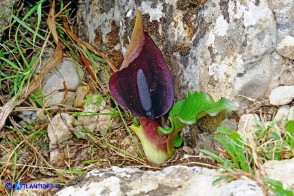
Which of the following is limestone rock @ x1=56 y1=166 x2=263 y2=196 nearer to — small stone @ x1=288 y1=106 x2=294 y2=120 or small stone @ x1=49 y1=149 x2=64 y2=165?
small stone @ x1=288 y1=106 x2=294 y2=120

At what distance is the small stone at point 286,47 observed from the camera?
1739mm

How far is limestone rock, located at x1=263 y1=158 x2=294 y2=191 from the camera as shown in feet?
4.66

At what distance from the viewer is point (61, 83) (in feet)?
7.67

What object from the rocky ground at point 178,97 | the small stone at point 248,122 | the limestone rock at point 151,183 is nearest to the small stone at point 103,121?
the rocky ground at point 178,97

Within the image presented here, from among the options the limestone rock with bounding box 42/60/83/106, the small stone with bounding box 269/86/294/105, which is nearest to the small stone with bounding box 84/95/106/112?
the limestone rock with bounding box 42/60/83/106

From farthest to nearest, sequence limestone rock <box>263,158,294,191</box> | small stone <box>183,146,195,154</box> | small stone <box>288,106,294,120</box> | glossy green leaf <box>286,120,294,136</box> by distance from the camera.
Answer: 1. small stone <box>183,146,195,154</box>
2. small stone <box>288,106,294,120</box>
3. glossy green leaf <box>286,120,294,136</box>
4. limestone rock <box>263,158,294,191</box>

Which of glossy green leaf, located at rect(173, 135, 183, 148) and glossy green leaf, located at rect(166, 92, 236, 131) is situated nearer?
glossy green leaf, located at rect(166, 92, 236, 131)

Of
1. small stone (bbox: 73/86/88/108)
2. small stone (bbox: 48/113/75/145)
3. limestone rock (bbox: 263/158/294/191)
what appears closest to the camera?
limestone rock (bbox: 263/158/294/191)

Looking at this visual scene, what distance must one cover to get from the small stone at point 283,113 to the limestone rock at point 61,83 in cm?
93

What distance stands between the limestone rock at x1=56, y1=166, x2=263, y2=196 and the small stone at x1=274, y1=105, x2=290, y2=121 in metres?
0.30

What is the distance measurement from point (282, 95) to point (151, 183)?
50cm

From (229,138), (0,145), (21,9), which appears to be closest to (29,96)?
(0,145)

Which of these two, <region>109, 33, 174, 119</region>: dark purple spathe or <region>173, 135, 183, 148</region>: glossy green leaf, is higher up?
<region>109, 33, 174, 119</region>: dark purple spathe

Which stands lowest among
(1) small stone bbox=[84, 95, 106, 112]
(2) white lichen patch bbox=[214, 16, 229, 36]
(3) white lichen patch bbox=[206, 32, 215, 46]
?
(1) small stone bbox=[84, 95, 106, 112]
